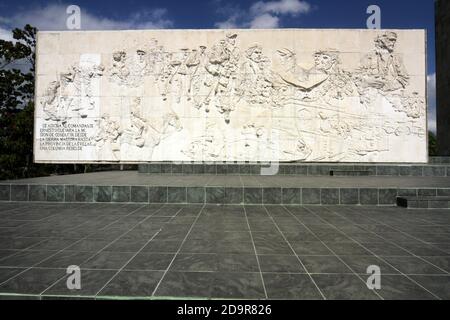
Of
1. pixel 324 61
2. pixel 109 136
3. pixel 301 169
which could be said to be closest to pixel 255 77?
pixel 324 61

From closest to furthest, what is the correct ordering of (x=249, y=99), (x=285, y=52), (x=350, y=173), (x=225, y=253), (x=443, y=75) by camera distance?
(x=225, y=253) < (x=350, y=173) < (x=249, y=99) < (x=285, y=52) < (x=443, y=75)

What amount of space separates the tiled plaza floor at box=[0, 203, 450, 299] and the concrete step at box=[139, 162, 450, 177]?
4.61m

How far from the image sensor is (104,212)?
457cm

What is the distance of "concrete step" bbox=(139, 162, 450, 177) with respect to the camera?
29.5 ft

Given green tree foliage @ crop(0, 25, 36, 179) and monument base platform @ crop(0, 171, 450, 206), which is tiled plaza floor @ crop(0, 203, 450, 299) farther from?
green tree foliage @ crop(0, 25, 36, 179)

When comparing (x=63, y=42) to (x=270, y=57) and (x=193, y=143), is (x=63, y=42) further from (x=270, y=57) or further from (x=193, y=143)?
(x=270, y=57)

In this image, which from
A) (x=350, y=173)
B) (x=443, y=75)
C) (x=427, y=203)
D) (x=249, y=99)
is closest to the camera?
→ (x=427, y=203)

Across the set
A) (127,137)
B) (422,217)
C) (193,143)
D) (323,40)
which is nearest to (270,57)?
(323,40)

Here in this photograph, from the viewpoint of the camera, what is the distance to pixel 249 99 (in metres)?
10.1

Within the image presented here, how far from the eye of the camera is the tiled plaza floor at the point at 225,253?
1933 millimetres

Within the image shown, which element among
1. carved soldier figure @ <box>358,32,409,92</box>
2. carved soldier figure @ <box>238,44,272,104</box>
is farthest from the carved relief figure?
carved soldier figure @ <box>358,32,409,92</box>

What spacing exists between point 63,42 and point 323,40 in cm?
1076

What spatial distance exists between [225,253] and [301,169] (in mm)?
7049

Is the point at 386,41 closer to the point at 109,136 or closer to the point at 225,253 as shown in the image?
the point at 225,253
